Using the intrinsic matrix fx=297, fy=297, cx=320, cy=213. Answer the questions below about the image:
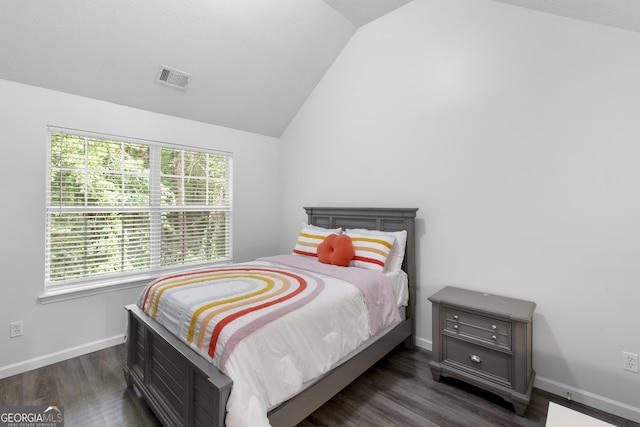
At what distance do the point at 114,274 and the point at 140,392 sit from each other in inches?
50.8

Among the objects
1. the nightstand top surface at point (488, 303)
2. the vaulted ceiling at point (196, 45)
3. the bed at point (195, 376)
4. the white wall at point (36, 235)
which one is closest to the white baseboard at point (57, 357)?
the white wall at point (36, 235)

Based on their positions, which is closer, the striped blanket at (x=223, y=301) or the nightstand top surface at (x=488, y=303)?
the striped blanket at (x=223, y=301)

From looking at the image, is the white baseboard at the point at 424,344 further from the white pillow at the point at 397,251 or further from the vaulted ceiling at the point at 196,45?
the vaulted ceiling at the point at 196,45

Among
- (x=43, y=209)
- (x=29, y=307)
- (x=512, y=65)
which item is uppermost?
(x=512, y=65)

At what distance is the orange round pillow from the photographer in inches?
106

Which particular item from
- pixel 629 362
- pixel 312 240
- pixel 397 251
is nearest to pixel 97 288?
pixel 312 240

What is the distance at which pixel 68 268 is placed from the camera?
260cm

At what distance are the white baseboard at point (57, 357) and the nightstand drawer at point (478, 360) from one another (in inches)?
115

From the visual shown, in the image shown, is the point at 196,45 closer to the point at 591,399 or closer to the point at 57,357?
the point at 57,357

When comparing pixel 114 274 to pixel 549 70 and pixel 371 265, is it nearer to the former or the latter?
pixel 371 265

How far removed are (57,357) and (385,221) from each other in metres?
3.10

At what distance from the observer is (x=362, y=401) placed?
2.00m

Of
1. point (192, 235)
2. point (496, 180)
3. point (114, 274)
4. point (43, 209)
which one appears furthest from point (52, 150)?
point (496, 180)

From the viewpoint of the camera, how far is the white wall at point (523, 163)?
188cm
